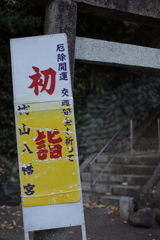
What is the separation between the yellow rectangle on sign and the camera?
10.2 feet

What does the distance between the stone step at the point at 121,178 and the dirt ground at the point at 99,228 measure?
3.08ft

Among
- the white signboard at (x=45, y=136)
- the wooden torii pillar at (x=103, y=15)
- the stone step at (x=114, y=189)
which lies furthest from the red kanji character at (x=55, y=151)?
the stone step at (x=114, y=189)

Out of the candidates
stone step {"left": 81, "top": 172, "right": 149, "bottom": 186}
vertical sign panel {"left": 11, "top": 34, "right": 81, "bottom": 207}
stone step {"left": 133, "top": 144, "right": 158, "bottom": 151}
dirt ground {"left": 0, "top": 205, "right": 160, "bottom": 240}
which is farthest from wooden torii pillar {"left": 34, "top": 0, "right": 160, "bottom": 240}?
stone step {"left": 133, "top": 144, "right": 158, "bottom": 151}

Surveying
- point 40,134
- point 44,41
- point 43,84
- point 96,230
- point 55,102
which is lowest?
point 96,230

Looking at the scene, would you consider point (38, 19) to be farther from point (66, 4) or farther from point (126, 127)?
point (126, 127)

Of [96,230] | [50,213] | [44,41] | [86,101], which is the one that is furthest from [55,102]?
[86,101]

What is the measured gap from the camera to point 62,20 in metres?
3.79

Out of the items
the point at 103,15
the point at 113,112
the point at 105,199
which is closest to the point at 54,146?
the point at 103,15

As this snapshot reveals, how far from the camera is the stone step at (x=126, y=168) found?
6.91 meters

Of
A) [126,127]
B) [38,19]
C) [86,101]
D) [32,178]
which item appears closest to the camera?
[32,178]

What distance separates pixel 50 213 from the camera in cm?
310

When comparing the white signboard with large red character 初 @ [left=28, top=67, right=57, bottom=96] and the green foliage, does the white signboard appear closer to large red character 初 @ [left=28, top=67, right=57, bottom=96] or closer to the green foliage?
large red character 初 @ [left=28, top=67, right=57, bottom=96]

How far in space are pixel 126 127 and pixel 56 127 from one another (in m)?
6.51

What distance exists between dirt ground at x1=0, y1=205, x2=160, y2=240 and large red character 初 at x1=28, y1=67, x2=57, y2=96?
2.82m
